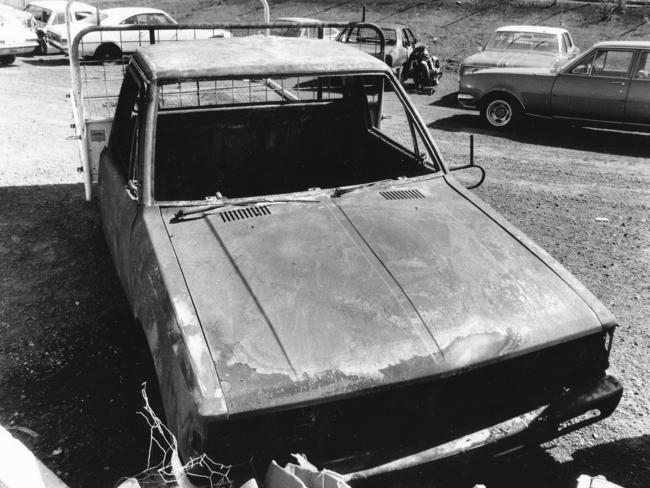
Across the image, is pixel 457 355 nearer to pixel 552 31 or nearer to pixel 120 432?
pixel 120 432

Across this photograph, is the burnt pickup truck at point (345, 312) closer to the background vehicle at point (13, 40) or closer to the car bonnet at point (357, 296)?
the car bonnet at point (357, 296)

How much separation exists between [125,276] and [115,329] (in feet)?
2.70

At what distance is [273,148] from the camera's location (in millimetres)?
4371

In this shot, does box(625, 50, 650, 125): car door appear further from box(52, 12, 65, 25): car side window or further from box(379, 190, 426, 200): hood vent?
box(52, 12, 65, 25): car side window

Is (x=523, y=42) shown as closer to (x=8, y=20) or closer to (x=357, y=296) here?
(x=357, y=296)

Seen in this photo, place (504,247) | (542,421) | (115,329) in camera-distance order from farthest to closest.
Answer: (115,329) < (504,247) < (542,421)

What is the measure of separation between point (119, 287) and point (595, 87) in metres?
7.72

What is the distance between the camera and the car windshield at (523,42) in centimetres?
1227

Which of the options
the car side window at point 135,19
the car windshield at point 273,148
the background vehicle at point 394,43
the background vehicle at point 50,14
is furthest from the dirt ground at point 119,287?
the background vehicle at point 50,14

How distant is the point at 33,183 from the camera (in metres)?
6.87

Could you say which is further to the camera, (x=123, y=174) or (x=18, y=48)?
(x=18, y=48)

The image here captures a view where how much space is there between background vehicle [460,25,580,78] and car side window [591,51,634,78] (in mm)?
2159

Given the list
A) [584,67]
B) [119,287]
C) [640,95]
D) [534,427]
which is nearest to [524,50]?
[584,67]

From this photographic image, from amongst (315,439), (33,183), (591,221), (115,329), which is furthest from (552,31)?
(315,439)
